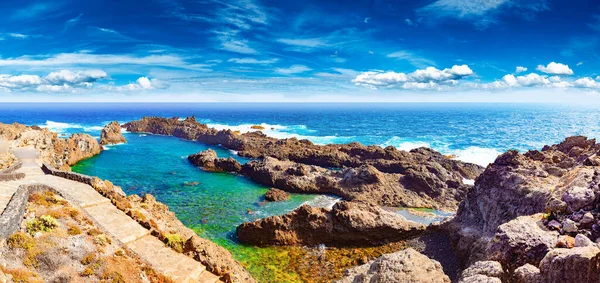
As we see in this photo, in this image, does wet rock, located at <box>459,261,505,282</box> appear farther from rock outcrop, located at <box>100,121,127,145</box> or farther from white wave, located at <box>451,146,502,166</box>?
rock outcrop, located at <box>100,121,127,145</box>

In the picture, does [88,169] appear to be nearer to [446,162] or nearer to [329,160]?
[329,160]

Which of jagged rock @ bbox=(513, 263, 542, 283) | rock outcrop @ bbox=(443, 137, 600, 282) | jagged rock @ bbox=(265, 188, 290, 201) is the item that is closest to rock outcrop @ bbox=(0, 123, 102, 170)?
jagged rock @ bbox=(265, 188, 290, 201)

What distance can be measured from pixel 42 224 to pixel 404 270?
17.6 m

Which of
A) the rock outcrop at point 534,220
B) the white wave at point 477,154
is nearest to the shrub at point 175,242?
the rock outcrop at point 534,220

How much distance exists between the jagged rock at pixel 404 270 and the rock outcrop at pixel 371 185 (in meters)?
29.0

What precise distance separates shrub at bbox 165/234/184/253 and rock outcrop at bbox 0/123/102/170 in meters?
36.9

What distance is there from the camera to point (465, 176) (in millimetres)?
51438

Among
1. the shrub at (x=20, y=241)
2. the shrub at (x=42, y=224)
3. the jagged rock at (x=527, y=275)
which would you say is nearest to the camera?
the jagged rock at (x=527, y=275)

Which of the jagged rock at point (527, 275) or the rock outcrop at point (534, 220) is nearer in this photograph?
the rock outcrop at point (534, 220)

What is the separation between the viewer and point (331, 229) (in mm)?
27734

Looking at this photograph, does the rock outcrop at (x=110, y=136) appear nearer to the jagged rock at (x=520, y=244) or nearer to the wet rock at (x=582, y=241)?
the jagged rock at (x=520, y=244)

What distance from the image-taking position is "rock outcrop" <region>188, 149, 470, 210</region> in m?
41.8

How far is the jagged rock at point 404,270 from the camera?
1159cm

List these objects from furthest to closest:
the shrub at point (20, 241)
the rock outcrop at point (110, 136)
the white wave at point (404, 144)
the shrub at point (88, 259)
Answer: the white wave at point (404, 144)
the rock outcrop at point (110, 136)
the shrub at point (88, 259)
the shrub at point (20, 241)
